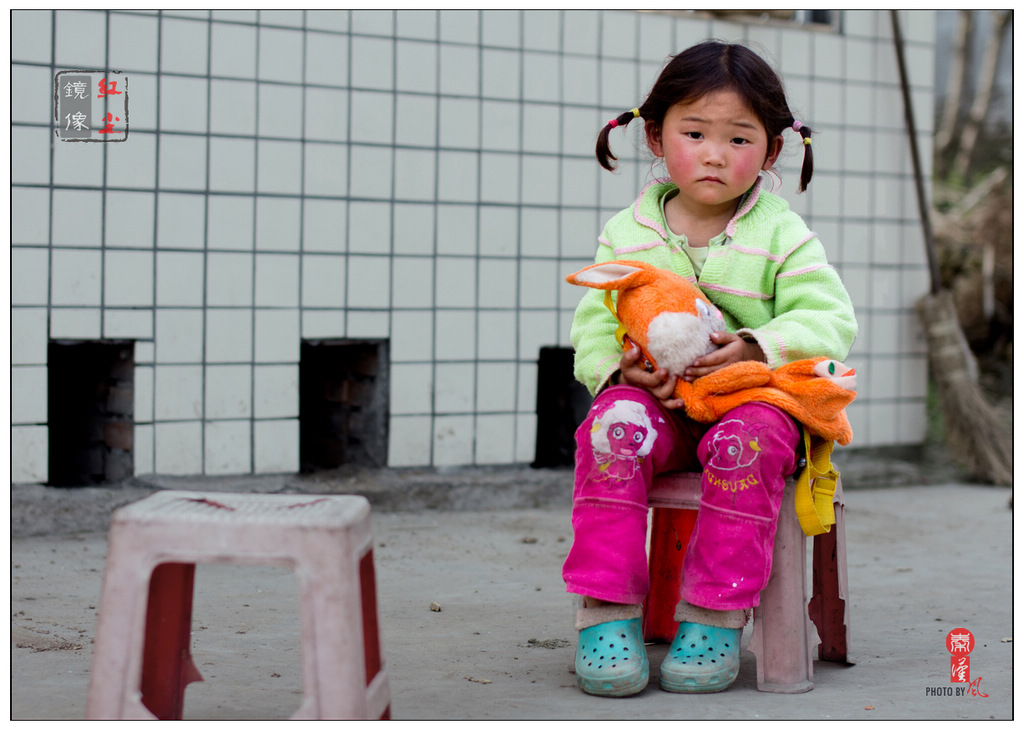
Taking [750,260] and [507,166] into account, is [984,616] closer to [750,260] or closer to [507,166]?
[750,260]

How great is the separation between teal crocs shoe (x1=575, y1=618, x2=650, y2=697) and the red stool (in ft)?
0.71

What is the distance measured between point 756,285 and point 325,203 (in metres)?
1.92

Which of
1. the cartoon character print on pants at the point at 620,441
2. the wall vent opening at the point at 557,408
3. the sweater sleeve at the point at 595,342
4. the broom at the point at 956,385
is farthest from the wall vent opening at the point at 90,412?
the broom at the point at 956,385

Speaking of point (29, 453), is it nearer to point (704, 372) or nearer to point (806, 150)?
point (704, 372)

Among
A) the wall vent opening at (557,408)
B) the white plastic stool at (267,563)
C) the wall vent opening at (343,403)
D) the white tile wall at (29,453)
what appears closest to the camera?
the white plastic stool at (267,563)

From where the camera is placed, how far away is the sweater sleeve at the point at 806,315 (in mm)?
1883

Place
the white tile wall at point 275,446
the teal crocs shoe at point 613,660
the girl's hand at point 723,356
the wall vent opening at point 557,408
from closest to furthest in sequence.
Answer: the teal crocs shoe at point 613,660 < the girl's hand at point 723,356 < the white tile wall at point 275,446 < the wall vent opening at point 557,408

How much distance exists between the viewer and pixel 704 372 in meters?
1.85

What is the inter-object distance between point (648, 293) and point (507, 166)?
6.57 ft

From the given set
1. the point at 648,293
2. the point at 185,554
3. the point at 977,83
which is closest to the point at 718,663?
the point at 648,293

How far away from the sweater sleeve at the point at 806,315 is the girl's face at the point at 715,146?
7.0 inches

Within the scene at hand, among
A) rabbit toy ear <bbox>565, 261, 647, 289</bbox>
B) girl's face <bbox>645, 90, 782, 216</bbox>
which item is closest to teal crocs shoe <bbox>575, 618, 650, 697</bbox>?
rabbit toy ear <bbox>565, 261, 647, 289</bbox>

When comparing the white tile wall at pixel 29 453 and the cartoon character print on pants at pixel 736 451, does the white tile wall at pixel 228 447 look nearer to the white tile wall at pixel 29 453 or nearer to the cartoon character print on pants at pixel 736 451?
the white tile wall at pixel 29 453

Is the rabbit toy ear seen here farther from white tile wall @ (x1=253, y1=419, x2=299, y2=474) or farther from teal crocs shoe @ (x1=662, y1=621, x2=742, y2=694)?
white tile wall @ (x1=253, y1=419, x2=299, y2=474)
